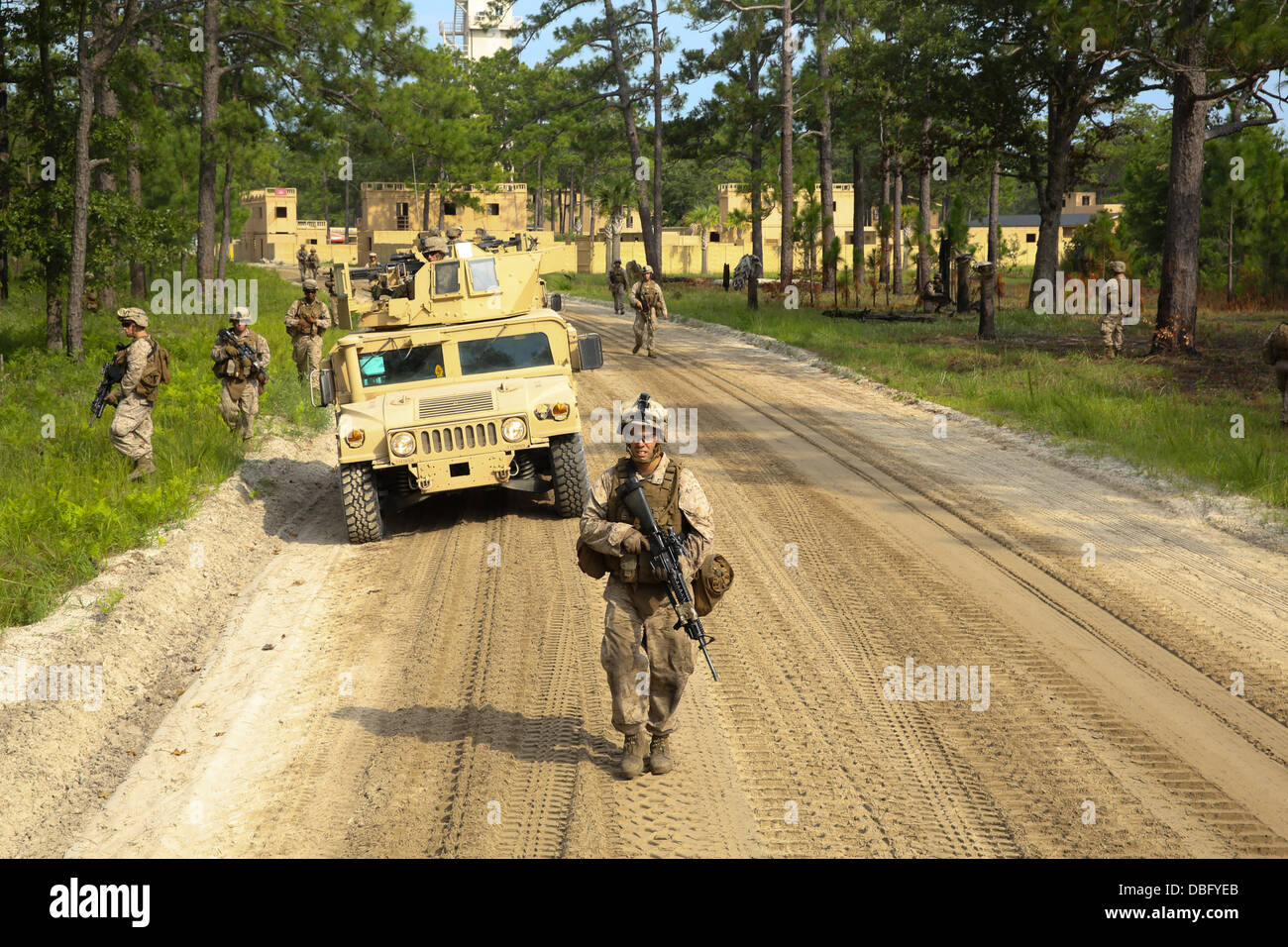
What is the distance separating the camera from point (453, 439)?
9984mm

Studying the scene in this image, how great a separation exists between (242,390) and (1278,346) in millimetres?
11509

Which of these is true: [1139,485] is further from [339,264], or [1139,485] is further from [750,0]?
[750,0]

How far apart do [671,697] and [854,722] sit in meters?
1.11

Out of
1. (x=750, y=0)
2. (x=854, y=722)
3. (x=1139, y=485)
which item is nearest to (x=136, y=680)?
(x=854, y=722)

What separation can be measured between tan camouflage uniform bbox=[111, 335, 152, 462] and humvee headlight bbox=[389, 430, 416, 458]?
8.30 ft

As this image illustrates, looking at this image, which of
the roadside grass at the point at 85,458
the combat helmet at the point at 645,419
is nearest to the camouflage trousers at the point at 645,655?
the combat helmet at the point at 645,419

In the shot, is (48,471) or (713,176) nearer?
(48,471)

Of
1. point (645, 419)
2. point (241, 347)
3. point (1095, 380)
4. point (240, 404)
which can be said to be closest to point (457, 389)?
point (241, 347)

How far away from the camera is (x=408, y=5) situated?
89.2ft

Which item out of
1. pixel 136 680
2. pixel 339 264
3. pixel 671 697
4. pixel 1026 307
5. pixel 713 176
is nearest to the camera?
pixel 671 697

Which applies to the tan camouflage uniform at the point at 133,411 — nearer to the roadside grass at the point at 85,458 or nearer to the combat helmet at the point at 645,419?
the roadside grass at the point at 85,458

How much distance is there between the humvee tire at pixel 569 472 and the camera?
1030 centimetres

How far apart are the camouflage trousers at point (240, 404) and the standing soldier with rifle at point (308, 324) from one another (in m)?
4.20

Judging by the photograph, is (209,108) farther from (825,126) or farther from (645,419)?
(645,419)
